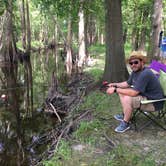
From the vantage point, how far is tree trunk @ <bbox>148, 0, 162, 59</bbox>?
942cm

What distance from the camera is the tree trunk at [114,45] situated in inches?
264

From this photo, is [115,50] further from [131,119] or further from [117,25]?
[131,119]

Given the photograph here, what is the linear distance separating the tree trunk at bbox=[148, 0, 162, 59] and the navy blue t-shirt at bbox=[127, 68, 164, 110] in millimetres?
5405

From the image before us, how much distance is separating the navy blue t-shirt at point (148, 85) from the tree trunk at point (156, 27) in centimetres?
540

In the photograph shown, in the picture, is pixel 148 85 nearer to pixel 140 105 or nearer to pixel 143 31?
pixel 140 105

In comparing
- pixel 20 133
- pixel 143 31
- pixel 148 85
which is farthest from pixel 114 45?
pixel 143 31

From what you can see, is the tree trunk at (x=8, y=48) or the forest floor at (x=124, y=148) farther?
the tree trunk at (x=8, y=48)

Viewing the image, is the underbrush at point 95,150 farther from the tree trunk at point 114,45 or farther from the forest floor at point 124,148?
the tree trunk at point 114,45

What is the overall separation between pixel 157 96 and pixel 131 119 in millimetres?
685

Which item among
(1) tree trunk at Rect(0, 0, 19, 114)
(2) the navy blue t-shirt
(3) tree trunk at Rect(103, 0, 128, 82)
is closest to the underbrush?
(2) the navy blue t-shirt

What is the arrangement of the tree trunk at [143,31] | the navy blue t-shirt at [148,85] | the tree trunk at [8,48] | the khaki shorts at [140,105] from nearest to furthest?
the navy blue t-shirt at [148,85]
the khaki shorts at [140,105]
the tree trunk at [8,48]
the tree trunk at [143,31]

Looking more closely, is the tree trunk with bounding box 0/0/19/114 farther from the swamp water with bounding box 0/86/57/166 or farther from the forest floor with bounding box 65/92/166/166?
the forest floor with bounding box 65/92/166/166

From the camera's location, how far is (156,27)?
9539mm

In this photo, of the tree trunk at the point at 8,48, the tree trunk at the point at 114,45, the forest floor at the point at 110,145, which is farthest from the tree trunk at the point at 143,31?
the forest floor at the point at 110,145
